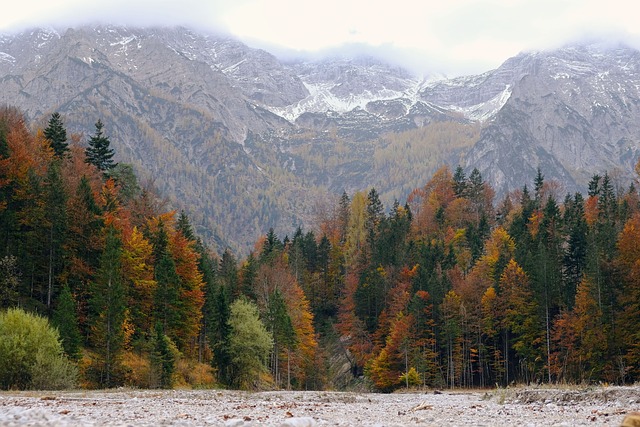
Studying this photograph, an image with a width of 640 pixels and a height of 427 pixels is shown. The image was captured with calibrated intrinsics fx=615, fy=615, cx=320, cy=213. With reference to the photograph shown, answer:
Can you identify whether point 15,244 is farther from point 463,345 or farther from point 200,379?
point 463,345

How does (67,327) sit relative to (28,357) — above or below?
above

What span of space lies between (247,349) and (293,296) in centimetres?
3217

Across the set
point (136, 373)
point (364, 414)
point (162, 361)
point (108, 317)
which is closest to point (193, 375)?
point (136, 373)

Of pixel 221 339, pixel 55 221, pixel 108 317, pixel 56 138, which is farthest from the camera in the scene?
pixel 56 138

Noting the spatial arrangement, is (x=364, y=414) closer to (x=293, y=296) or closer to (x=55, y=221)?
(x=55, y=221)

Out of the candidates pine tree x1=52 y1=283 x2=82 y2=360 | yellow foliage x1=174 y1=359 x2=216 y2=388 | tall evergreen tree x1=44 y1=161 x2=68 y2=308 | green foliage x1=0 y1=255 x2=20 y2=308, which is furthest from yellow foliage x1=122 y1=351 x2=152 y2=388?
green foliage x1=0 y1=255 x2=20 y2=308

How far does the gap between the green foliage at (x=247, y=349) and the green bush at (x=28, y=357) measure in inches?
885

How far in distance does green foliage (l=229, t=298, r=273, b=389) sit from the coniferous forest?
0.18 m

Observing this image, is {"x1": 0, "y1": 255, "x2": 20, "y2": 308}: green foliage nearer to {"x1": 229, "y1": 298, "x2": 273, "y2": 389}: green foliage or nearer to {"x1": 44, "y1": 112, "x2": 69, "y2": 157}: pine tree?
{"x1": 229, "y1": 298, "x2": 273, "y2": 389}: green foliage

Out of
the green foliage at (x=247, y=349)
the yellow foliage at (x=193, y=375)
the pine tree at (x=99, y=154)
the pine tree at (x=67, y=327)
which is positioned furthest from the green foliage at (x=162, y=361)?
the pine tree at (x=99, y=154)

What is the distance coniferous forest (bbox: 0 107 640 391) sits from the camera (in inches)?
2052

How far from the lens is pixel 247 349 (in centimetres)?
5772

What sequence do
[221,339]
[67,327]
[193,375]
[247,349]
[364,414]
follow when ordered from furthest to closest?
[193,375], [221,339], [247,349], [67,327], [364,414]

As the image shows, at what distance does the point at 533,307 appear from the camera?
7131 cm
